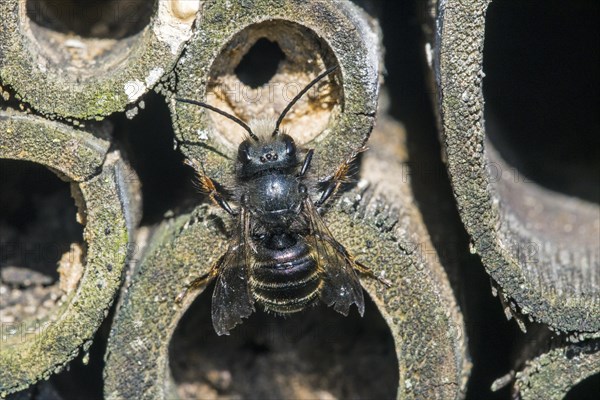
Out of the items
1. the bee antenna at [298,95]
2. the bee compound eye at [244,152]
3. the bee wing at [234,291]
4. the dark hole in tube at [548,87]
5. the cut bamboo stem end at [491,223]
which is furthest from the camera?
the dark hole in tube at [548,87]

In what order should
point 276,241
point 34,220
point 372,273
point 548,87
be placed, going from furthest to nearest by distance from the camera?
1. point 548,87
2. point 34,220
3. point 276,241
4. point 372,273

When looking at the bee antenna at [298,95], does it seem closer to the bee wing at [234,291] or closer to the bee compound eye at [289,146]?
the bee compound eye at [289,146]

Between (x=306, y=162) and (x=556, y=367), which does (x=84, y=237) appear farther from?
(x=556, y=367)

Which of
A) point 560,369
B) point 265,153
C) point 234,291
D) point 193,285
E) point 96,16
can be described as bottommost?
point 560,369

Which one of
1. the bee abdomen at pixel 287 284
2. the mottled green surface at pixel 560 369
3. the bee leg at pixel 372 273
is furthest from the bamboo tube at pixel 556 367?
the bee abdomen at pixel 287 284

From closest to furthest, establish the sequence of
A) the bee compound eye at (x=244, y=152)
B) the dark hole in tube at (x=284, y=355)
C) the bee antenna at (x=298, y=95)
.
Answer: the bee antenna at (x=298, y=95) < the bee compound eye at (x=244, y=152) < the dark hole in tube at (x=284, y=355)

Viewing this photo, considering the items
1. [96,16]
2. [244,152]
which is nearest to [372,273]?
[244,152]

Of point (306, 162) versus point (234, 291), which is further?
point (234, 291)
